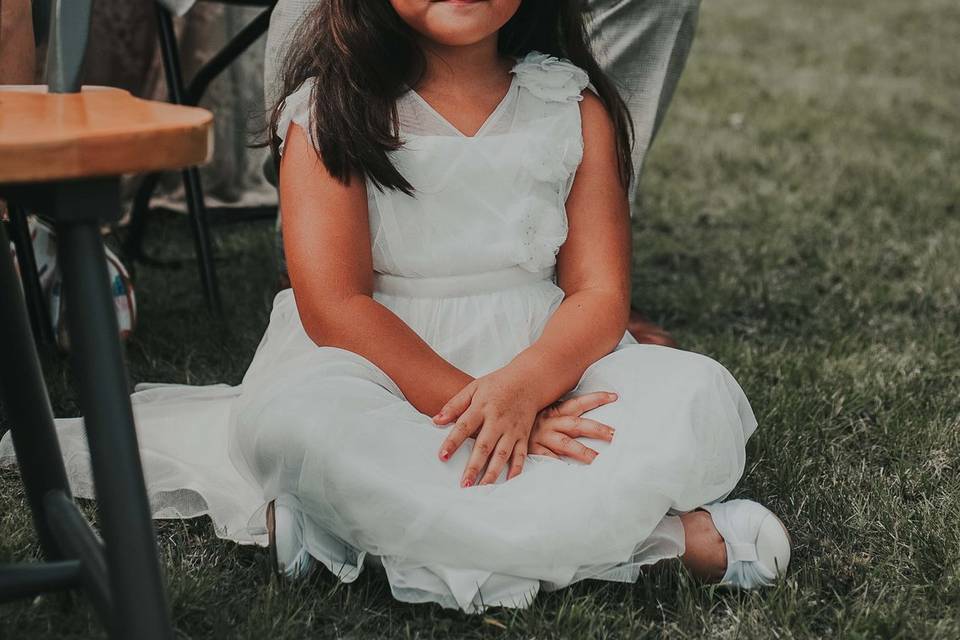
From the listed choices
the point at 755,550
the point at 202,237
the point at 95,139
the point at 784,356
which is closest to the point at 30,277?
the point at 202,237

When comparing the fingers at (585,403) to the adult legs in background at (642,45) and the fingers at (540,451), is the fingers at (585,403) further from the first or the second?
the adult legs in background at (642,45)

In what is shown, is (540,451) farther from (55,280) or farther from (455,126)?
(55,280)

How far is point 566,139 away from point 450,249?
23 centimetres

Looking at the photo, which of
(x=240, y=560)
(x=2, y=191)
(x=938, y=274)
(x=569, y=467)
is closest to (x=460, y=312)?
(x=569, y=467)

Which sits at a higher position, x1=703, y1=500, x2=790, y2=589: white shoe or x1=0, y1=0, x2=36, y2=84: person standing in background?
x1=0, y1=0, x2=36, y2=84: person standing in background

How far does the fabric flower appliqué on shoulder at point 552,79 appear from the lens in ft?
5.44

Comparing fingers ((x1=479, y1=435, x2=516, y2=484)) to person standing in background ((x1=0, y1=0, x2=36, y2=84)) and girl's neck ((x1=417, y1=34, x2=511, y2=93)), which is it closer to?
girl's neck ((x1=417, y1=34, x2=511, y2=93))

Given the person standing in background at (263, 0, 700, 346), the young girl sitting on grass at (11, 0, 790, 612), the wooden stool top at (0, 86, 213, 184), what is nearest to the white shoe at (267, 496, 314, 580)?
the young girl sitting on grass at (11, 0, 790, 612)

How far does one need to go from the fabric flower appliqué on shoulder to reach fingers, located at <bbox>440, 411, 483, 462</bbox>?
51 cm

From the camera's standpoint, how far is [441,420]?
140cm

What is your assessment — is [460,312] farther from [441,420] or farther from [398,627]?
[398,627]

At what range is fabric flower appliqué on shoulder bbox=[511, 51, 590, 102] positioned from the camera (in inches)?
65.2

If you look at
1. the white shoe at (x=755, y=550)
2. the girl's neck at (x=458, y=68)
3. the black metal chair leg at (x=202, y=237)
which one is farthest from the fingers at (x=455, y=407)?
the black metal chair leg at (x=202, y=237)

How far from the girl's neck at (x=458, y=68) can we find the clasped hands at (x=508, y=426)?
439 millimetres
